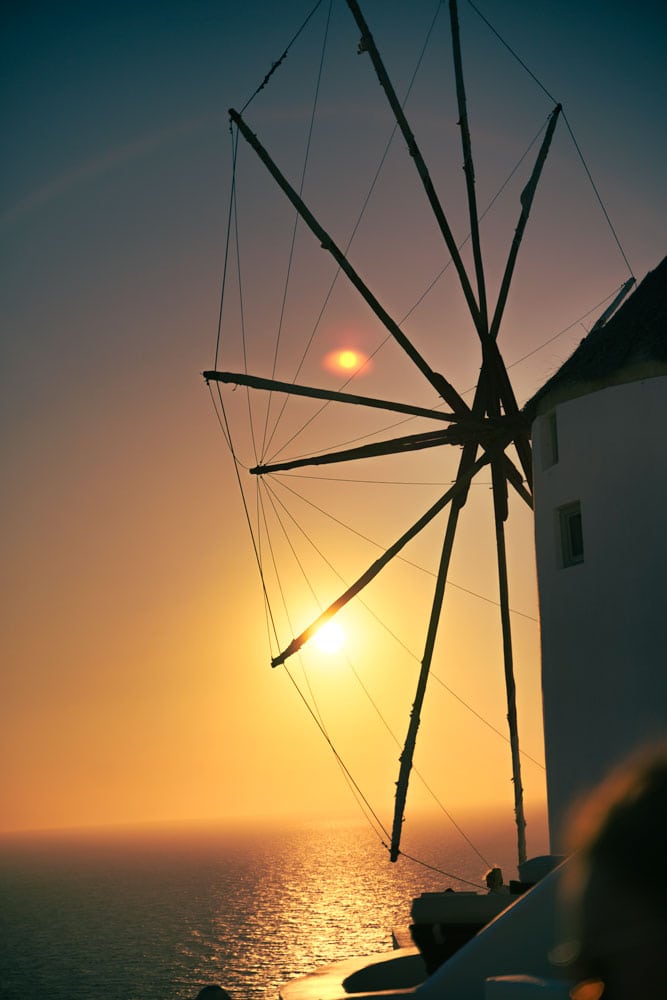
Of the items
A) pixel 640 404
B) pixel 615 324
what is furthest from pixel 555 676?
pixel 615 324

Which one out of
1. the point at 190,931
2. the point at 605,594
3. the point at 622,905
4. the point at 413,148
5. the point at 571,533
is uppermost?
the point at 413,148

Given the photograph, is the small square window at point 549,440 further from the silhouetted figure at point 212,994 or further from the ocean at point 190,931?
the ocean at point 190,931

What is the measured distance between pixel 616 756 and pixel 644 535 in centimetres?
376

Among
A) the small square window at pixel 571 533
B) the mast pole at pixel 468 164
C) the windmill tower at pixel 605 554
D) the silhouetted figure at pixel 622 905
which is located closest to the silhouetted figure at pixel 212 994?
the windmill tower at pixel 605 554

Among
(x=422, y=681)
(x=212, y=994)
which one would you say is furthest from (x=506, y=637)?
(x=212, y=994)

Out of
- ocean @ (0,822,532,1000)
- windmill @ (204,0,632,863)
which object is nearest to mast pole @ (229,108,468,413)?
windmill @ (204,0,632,863)

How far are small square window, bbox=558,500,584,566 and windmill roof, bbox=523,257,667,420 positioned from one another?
2187 millimetres

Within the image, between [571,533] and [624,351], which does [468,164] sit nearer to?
[624,351]

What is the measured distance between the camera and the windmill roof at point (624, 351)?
54.2ft

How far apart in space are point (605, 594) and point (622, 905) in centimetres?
863

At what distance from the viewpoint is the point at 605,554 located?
53.9ft

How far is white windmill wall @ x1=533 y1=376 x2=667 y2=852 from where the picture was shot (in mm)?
15398

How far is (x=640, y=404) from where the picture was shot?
53.8ft

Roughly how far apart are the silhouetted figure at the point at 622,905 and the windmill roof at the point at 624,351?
30.3ft
